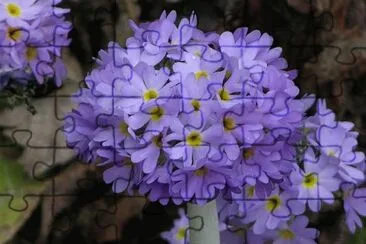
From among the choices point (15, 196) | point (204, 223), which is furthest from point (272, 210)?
point (15, 196)

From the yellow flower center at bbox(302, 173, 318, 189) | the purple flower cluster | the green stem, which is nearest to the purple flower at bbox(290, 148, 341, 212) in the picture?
the yellow flower center at bbox(302, 173, 318, 189)

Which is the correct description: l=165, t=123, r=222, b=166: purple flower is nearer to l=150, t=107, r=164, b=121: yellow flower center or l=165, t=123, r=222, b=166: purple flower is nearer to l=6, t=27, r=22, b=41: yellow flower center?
l=150, t=107, r=164, b=121: yellow flower center

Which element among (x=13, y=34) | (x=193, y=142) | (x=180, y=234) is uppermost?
(x=13, y=34)

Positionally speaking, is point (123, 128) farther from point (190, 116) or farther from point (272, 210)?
point (272, 210)

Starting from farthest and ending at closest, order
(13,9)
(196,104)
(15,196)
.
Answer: (15,196) < (13,9) < (196,104)

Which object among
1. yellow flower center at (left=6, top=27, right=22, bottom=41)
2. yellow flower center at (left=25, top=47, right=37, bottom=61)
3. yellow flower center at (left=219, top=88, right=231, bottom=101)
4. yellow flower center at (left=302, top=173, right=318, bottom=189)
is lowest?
yellow flower center at (left=302, top=173, right=318, bottom=189)

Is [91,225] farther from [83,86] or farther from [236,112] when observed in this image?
[236,112]

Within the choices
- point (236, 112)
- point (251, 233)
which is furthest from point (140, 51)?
Result: point (251, 233)
